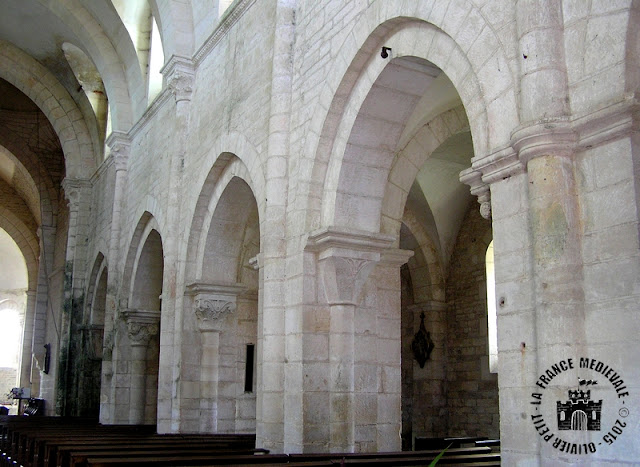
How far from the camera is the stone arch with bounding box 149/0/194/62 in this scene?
1251cm

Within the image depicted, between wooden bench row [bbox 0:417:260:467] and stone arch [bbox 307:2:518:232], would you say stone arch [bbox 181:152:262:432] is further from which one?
stone arch [bbox 307:2:518:232]

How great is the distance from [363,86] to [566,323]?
386 cm

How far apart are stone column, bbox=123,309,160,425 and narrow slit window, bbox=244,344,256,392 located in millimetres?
3910

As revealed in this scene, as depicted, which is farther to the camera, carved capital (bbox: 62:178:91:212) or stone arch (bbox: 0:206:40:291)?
stone arch (bbox: 0:206:40:291)

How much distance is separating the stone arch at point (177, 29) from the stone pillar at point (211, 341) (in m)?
4.13

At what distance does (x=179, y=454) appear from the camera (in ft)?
21.3

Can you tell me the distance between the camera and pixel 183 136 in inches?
489

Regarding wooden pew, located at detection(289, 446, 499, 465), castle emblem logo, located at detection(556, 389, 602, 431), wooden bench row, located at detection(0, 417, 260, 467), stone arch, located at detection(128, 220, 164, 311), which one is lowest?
wooden bench row, located at detection(0, 417, 260, 467)

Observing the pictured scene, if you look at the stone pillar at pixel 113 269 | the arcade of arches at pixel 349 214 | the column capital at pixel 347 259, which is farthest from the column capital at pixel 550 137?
the stone pillar at pixel 113 269

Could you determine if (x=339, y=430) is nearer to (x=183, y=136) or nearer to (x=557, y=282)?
(x=557, y=282)

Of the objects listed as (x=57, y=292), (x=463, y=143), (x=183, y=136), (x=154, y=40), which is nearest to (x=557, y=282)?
(x=463, y=143)

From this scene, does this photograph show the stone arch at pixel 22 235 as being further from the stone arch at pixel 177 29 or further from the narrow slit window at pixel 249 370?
the narrow slit window at pixel 249 370

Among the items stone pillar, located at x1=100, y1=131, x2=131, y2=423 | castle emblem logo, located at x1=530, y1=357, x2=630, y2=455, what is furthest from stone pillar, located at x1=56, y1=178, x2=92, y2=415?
castle emblem logo, located at x1=530, y1=357, x2=630, y2=455

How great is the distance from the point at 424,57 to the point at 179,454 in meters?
4.09
